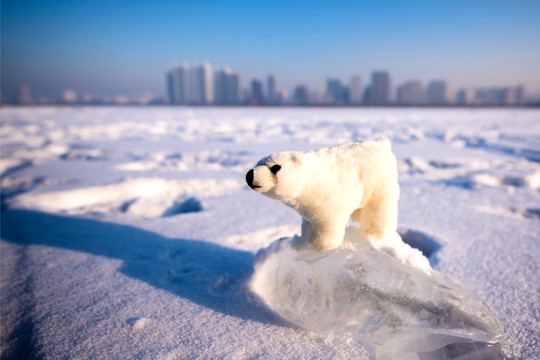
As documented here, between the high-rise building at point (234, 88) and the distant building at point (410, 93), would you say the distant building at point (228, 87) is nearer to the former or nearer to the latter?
the high-rise building at point (234, 88)

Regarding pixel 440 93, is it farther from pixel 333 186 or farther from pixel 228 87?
pixel 333 186

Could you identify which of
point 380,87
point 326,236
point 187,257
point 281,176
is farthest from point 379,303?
point 380,87

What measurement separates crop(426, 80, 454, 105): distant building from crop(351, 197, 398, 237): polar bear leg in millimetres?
69896

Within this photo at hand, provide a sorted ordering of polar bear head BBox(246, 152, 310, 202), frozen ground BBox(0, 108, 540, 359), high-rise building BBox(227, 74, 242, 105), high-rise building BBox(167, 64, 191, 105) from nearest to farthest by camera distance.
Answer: polar bear head BBox(246, 152, 310, 202)
frozen ground BBox(0, 108, 540, 359)
high-rise building BBox(227, 74, 242, 105)
high-rise building BBox(167, 64, 191, 105)

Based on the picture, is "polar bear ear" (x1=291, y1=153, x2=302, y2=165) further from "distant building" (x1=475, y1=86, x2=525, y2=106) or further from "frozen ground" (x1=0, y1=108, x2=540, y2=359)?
"distant building" (x1=475, y1=86, x2=525, y2=106)

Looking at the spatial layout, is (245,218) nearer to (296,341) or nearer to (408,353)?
(296,341)

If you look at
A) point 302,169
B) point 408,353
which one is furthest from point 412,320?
point 302,169

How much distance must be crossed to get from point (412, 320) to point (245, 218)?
1403mm

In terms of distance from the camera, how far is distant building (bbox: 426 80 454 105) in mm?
60094

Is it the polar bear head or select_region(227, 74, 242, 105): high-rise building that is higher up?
select_region(227, 74, 242, 105): high-rise building

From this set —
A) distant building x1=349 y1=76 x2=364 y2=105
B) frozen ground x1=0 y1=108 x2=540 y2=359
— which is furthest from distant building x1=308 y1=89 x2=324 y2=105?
frozen ground x1=0 y1=108 x2=540 y2=359

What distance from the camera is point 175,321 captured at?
3.67 feet

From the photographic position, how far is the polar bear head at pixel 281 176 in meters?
0.86

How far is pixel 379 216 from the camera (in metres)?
1.16
